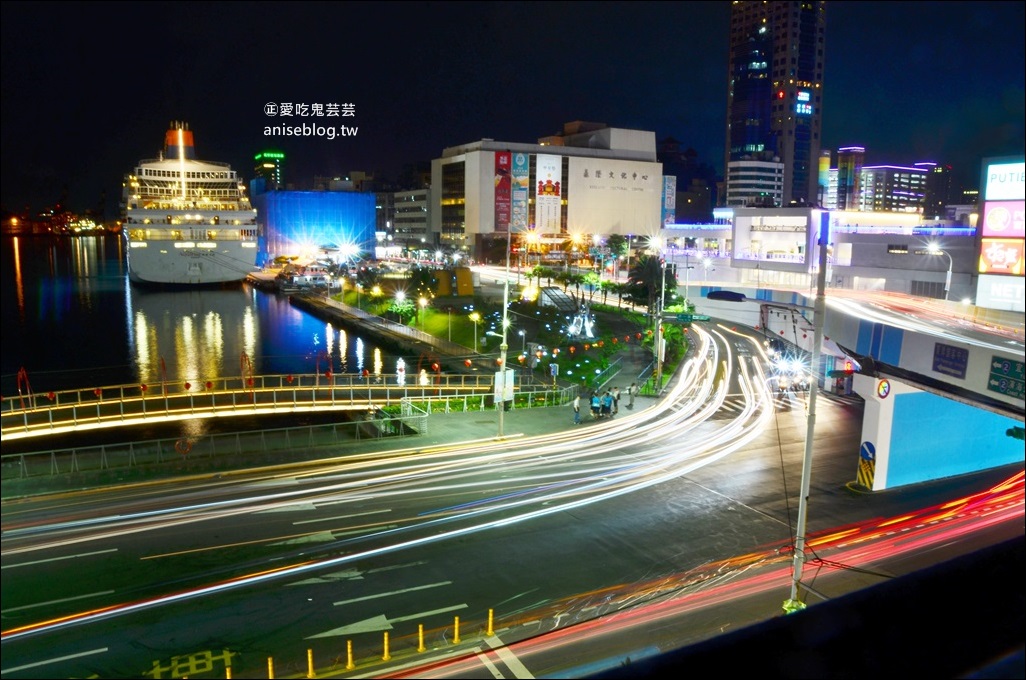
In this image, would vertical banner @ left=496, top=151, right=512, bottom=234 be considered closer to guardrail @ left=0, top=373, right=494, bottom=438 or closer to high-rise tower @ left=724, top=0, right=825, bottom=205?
high-rise tower @ left=724, top=0, right=825, bottom=205

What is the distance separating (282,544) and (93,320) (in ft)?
170

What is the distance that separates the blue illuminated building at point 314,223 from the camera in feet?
360

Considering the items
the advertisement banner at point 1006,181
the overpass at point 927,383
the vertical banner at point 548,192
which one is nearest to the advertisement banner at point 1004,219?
the advertisement banner at point 1006,181

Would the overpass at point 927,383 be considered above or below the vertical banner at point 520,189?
below

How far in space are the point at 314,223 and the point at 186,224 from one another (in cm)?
3041

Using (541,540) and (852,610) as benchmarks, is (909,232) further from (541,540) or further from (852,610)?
(852,610)

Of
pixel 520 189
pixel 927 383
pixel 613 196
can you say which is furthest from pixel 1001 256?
pixel 613 196

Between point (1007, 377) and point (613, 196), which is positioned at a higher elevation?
point (613, 196)

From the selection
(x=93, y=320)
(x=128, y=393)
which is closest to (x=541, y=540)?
(x=128, y=393)

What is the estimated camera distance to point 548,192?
98.8 m

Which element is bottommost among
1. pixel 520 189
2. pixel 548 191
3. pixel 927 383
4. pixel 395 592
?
pixel 395 592

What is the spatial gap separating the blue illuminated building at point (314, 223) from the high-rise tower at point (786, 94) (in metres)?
61.0

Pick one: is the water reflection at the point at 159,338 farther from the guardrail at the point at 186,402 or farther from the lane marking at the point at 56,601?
the lane marking at the point at 56,601

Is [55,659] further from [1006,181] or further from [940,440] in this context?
[940,440]
